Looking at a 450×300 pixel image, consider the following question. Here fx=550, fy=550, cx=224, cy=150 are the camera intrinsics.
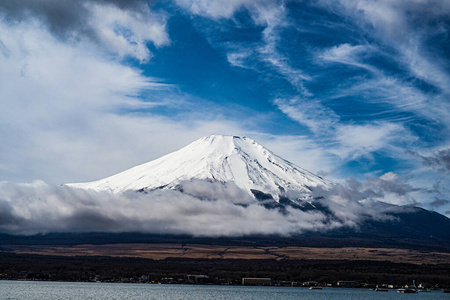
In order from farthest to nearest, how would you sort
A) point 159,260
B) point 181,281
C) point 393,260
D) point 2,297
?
point 393,260 → point 159,260 → point 181,281 → point 2,297

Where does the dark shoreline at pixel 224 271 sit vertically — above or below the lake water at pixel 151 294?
above

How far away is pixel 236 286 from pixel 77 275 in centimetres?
3629

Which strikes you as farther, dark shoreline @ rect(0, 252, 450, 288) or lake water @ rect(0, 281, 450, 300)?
dark shoreline @ rect(0, 252, 450, 288)

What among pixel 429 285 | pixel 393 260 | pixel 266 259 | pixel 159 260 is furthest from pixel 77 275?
pixel 393 260

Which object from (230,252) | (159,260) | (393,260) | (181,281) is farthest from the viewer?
(230,252)

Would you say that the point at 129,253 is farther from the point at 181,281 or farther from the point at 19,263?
the point at 181,281

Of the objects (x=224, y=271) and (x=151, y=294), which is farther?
(x=224, y=271)

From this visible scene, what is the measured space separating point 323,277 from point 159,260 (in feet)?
165

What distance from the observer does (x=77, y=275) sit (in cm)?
12469

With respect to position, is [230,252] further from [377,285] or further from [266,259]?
[377,285]

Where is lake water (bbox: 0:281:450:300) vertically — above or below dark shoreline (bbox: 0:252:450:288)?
below

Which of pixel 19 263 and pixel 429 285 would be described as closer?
pixel 429 285

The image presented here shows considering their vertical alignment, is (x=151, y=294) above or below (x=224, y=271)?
below

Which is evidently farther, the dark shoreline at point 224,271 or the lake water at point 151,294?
the dark shoreline at point 224,271
